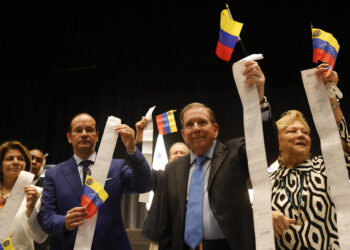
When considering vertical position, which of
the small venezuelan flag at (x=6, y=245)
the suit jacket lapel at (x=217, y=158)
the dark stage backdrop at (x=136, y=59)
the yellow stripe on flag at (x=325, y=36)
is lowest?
the small venezuelan flag at (x=6, y=245)

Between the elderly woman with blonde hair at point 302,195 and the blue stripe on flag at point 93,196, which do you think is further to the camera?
the blue stripe on flag at point 93,196

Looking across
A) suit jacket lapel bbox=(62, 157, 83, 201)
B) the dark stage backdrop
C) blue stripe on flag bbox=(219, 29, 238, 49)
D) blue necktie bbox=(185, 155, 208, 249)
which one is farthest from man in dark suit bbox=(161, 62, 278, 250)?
the dark stage backdrop

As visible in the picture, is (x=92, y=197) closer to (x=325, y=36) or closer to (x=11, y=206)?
(x=11, y=206)

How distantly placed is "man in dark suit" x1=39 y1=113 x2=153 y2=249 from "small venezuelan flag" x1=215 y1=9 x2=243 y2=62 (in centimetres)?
64

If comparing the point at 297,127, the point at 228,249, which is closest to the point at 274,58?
the point at 297,127

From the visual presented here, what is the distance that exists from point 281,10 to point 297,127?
3.36 meters

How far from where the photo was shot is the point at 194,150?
1.87 meters

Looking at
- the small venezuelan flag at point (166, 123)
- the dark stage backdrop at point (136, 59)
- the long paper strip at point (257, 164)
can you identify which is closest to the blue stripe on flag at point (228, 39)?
the long paper strip at point (257, 164)

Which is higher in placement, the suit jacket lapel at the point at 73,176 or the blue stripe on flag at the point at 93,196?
the suit jacket lapel at the point at 73,176

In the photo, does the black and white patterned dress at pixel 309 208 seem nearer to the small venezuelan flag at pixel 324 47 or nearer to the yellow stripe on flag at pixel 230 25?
the small venezuelan flag at pixel 324 47

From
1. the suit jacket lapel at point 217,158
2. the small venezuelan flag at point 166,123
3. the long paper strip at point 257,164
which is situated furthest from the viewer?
the small venezuelan flag at point 166,123

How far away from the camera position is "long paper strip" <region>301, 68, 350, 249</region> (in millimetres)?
1287

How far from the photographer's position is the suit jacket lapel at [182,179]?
1718mm

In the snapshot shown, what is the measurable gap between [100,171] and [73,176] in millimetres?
268
